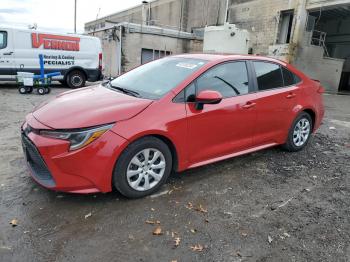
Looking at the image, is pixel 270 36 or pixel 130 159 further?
pixel 270 36

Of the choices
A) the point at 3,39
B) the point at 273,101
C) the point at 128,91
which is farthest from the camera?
the point at 3,39

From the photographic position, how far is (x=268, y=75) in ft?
15.0

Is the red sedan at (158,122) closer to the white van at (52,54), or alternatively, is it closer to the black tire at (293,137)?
the black tire at (293,137)

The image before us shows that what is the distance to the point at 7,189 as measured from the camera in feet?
11.5

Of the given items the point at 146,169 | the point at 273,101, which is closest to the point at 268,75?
the point at 273,101

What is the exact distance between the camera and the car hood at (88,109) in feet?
10.1

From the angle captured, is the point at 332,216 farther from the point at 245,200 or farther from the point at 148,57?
the point at 148,57

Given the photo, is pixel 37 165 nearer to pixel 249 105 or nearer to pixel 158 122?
pixel 158 122

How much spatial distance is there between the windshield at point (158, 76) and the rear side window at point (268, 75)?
0.93m

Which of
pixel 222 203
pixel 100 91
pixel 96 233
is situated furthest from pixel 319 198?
pixel 100 91

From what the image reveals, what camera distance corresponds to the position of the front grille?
122 inches

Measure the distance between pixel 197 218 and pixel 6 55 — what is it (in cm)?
1082

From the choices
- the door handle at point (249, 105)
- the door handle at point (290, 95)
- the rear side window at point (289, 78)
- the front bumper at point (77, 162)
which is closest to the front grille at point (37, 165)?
the front bumper at point (77, 162)

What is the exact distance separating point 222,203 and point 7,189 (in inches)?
93.0
